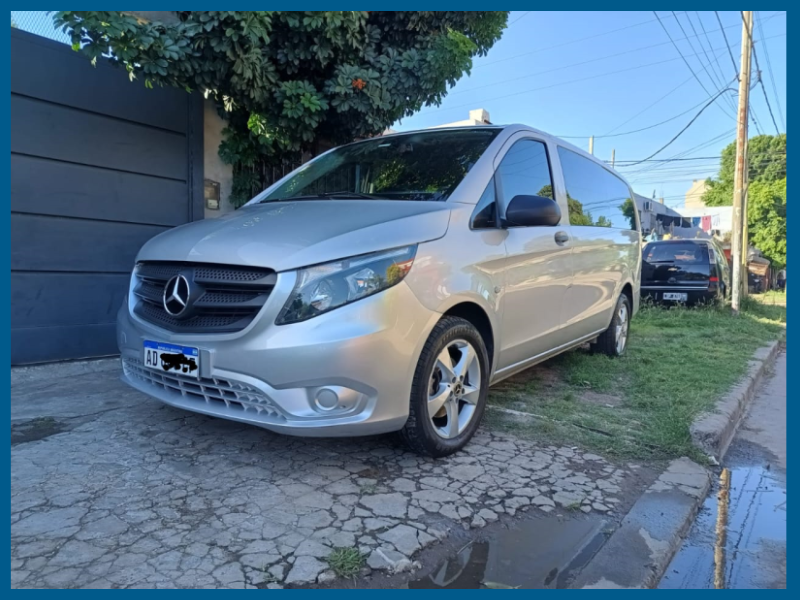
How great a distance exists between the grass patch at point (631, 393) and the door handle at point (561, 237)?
115 cm

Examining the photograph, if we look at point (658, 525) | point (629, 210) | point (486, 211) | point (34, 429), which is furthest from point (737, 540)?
point (629, 210)

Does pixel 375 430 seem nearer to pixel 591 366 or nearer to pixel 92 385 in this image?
pixel 92 385

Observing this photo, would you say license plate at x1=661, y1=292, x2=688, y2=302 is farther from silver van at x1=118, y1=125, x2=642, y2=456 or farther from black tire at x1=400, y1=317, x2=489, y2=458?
black tire at x1=400, y1=317, x2=489, y2=458

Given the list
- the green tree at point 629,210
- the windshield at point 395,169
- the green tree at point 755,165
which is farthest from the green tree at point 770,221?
the windshield at point 395,169

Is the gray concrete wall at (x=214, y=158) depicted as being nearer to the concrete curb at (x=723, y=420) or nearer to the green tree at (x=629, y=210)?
the green tree at (x=629, y=210)

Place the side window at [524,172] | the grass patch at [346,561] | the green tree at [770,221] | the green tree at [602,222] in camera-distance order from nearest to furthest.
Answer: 1. the grass patch at [346,561]
2. the side window at [524,172]
3. the green tree at [602,222]
4. the green tree at [770,221]

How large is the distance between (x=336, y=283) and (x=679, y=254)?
33.3 ft

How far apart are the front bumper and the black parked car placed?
30.9ft

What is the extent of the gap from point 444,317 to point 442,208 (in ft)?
1.84

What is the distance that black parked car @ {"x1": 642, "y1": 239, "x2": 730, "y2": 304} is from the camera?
10.6m

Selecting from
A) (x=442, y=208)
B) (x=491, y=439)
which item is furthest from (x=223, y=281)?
(x=491, y=439)

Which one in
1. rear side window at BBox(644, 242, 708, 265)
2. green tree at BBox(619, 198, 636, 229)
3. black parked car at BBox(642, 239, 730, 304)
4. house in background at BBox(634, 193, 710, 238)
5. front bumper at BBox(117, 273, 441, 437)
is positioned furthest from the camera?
house in background at BBox(634, 193, 710, 238)

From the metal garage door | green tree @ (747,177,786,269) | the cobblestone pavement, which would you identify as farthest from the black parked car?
green tree @ (747,177,786,269)

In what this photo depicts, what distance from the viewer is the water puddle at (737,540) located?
2.20 m
